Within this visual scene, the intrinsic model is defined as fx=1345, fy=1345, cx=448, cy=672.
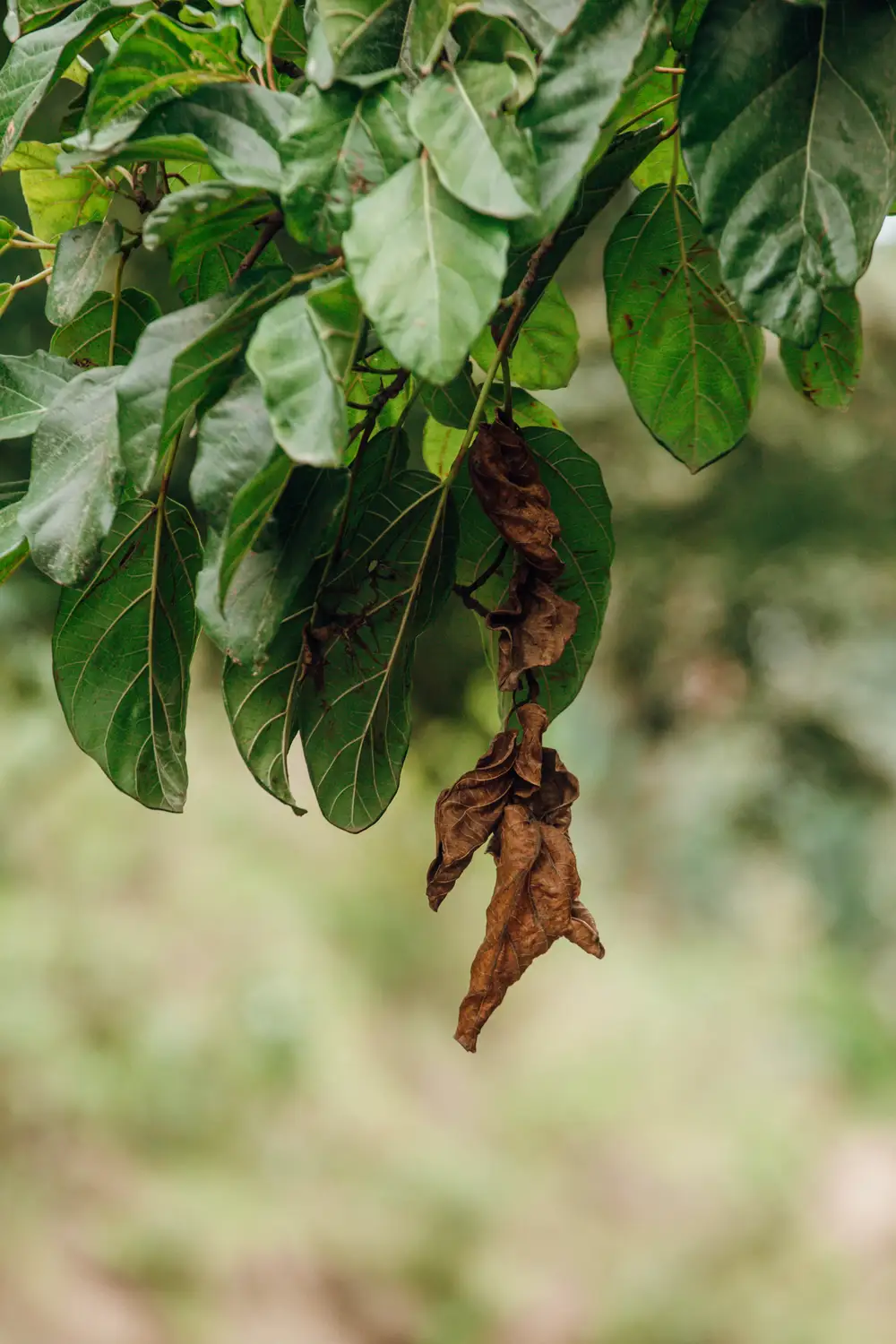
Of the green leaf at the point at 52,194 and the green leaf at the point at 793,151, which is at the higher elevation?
the green leaf at the point at 793,151

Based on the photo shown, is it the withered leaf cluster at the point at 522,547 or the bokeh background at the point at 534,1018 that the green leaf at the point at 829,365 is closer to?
the withered leaf cluster at the point at 522,547

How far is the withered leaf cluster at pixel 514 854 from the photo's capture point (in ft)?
1.13

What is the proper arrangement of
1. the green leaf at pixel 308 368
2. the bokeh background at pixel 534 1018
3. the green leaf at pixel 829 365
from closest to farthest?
the green leaf at pixel 308 368
the green leaf at pixel 829 365
the bokeh background at pixel 534 1018

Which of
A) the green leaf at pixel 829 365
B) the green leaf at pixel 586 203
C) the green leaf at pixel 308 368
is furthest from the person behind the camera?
the green leaf at pixel 829 365

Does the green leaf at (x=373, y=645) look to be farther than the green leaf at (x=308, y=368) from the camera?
Yes

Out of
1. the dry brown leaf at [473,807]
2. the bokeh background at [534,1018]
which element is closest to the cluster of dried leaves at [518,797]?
the dry brown leaf at [473,807]

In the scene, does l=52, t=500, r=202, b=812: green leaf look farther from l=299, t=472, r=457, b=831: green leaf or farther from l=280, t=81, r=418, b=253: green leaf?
l=280, t=81, r=418, b=253: green leaf

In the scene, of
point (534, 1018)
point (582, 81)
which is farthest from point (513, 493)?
point (534, 1018)

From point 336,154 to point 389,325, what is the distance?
45mm

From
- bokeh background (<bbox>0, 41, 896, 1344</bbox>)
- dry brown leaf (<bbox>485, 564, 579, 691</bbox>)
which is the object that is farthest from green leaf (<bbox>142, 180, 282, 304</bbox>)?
bokeh background (<bbox>0, 41, 896, 1344</bbox>)

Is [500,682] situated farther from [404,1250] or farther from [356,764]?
[404,1250]

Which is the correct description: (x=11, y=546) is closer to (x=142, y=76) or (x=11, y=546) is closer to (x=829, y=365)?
(x=142, y=76)

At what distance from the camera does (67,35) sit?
1.12ft

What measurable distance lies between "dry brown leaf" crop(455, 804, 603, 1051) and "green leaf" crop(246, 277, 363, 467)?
14 centimetres
